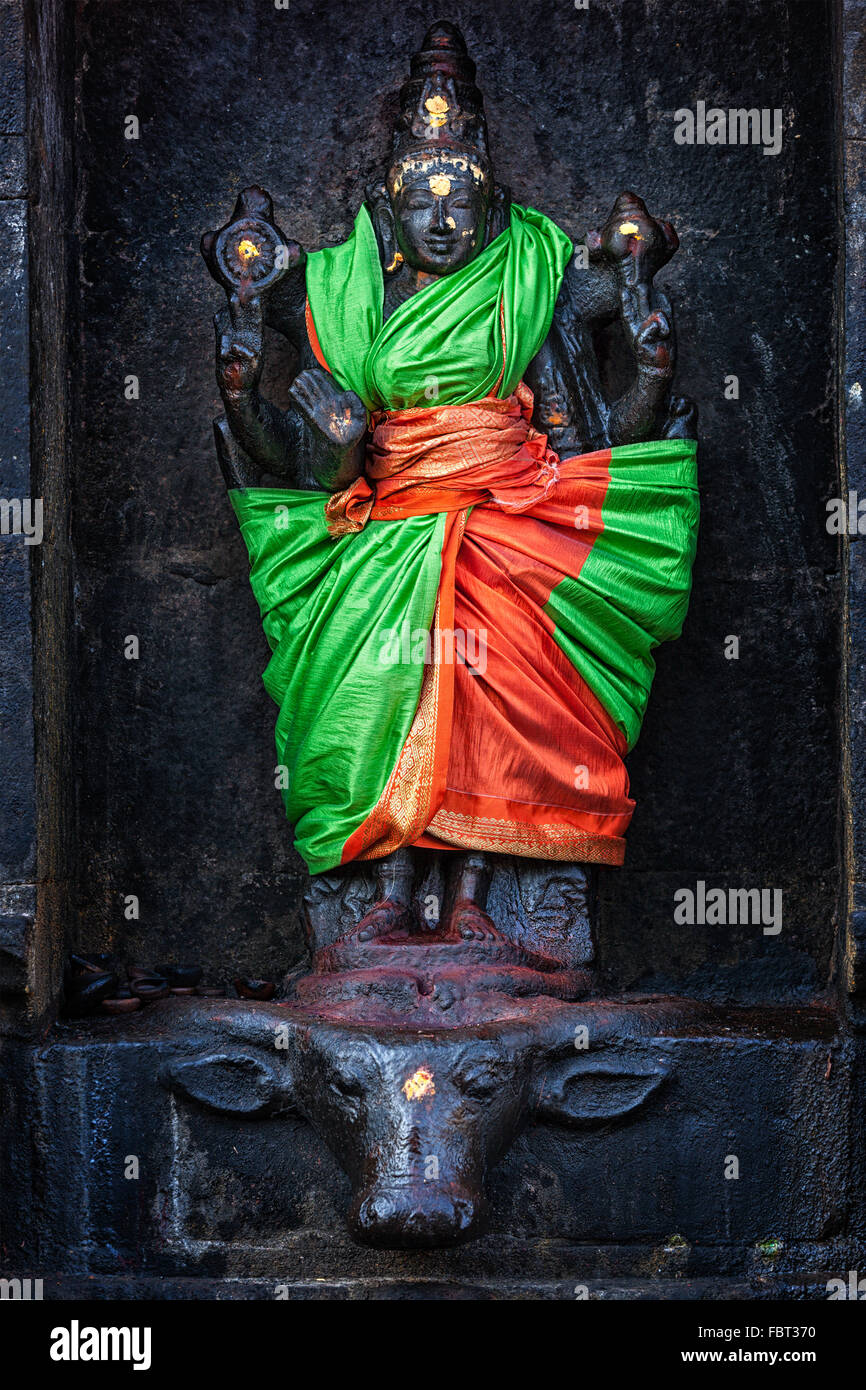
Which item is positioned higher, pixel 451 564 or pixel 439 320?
pixel 439 320

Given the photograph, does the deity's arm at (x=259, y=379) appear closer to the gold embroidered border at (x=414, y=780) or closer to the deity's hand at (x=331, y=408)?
the deity's hand at (x=331, y=408)

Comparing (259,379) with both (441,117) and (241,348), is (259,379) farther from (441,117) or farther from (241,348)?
(441,117)

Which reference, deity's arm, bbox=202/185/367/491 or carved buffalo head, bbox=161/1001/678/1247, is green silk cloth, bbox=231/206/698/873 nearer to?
deity's arm, bbox=202/185/367/491

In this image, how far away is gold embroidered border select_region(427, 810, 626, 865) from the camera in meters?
6.31

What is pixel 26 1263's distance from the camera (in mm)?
5996

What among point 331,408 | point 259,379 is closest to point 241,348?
point 259,379

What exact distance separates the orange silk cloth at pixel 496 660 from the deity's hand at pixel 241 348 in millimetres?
435

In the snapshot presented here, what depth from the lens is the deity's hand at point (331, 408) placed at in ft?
20.7

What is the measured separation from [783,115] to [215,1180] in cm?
403

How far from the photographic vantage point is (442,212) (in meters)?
6.61

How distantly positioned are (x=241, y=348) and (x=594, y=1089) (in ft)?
8.11

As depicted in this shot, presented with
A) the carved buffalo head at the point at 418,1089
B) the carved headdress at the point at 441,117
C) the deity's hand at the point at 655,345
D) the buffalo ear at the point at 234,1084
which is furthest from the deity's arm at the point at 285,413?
the buffalo ear at the point at 234,1084

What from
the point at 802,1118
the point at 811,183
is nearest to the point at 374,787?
the point at 802,1118

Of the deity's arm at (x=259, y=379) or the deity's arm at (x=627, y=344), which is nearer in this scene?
the deity's arm at (x=259, y=379)
